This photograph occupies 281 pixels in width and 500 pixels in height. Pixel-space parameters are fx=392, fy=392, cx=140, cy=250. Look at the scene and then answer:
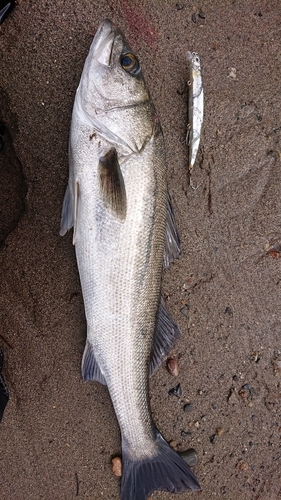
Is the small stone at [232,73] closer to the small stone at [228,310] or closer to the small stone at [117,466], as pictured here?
the small stone at [228,310]

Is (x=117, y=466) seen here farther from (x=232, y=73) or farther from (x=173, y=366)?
(x=232, y=73)

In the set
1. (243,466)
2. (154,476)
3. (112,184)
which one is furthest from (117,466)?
(112,184)

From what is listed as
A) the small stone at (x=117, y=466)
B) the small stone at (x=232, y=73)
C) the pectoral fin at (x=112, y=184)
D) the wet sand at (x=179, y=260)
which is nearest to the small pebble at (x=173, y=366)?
the wet sand at (x=179, y=260)

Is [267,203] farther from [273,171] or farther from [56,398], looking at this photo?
[56,398]

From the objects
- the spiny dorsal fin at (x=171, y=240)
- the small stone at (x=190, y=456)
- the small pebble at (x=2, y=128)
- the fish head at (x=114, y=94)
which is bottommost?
the small stone at (x=190, y=456)

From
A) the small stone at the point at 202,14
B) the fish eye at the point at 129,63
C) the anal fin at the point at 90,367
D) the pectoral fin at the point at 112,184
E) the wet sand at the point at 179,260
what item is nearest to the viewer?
the pectoral fin at the point at 112,184

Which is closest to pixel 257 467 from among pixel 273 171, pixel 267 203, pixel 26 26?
pixel 267 203

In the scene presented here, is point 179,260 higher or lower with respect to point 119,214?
lower

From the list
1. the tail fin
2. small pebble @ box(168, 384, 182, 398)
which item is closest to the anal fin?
the tail fin
